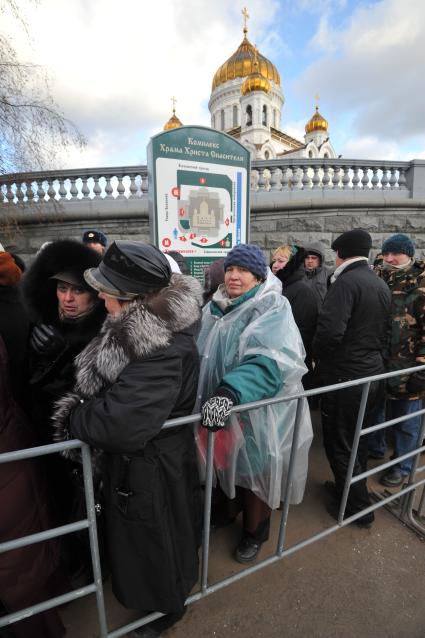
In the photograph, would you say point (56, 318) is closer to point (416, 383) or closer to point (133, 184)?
point (416, 383)

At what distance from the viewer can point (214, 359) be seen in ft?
6.05

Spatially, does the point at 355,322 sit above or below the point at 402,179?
below

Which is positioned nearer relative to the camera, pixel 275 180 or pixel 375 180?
pixel 275 180

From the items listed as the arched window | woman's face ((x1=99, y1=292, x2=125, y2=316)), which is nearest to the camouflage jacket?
woman's face ((x1=99, y1=292, x2=125, y2=316))

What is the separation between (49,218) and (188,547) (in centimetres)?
728

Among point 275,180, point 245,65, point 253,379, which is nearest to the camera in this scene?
point 253,379

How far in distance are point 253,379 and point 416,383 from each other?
159 centimetres

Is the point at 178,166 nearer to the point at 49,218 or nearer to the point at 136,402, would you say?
the point at 136,402

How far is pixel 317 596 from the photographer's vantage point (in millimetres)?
1767

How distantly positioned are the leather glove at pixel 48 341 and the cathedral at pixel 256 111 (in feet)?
115

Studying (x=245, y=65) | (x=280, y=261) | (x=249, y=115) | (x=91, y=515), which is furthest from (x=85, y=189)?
(x=245, y=65)

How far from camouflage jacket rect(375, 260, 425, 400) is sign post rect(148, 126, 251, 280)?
187 centimetres

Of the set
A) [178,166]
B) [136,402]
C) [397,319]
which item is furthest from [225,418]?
[178,166]

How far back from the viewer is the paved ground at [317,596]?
5.30 ft
